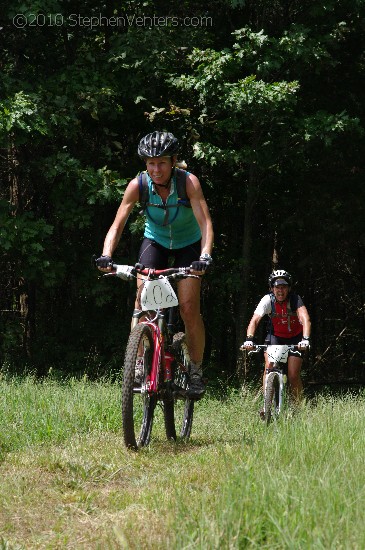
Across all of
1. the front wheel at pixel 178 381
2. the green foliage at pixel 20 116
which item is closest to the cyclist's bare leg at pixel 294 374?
the front wheel at pixel 178 381

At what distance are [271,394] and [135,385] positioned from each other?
273 centimetres

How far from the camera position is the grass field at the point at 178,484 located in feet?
11.7

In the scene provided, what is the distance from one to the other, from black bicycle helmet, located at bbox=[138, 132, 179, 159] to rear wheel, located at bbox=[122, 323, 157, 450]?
125 centimetres

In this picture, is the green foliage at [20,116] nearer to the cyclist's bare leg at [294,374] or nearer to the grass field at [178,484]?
the cyclist's bare leg at [294,374]

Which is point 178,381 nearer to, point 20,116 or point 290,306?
point 290,306

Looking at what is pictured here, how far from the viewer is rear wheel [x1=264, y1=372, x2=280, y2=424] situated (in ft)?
27.9

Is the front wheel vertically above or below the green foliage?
below

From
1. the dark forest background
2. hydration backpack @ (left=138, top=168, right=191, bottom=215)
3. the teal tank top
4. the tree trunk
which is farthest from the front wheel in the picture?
the tree trunk

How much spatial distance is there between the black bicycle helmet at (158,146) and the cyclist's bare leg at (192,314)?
38.9 inches

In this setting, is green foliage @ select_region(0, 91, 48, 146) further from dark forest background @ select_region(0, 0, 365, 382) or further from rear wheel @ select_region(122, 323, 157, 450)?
rear wheel @ select_region(122, 323, 157, 450)

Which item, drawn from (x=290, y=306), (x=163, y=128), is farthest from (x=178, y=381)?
(x=163, y=128)

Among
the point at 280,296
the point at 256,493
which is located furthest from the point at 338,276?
the point at 256,493

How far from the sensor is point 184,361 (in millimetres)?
6836

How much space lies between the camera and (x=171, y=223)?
6.61m
